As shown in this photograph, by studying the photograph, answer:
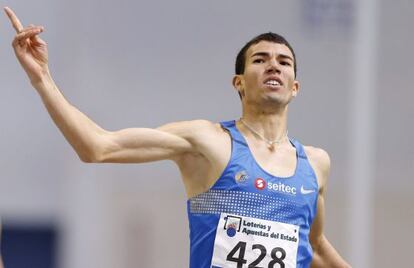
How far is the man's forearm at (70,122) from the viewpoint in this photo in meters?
5.53

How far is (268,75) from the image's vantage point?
20.8 feet

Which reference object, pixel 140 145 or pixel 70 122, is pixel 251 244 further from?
pixel 70 122

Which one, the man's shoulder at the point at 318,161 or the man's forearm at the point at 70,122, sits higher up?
the man's shoulder at the point at 318,161

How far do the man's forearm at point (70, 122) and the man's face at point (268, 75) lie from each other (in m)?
1.02

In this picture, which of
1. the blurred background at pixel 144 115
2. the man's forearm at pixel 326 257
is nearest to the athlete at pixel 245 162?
the man's forearm at pixel 326 257

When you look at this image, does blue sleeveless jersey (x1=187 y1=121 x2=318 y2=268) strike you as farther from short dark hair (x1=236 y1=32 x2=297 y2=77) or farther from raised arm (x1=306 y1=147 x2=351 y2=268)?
short dark hair (x1=236 y1=32 x2=297 y2=77)

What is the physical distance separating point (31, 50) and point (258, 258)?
148 cm

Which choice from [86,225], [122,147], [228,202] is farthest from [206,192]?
[86,225]

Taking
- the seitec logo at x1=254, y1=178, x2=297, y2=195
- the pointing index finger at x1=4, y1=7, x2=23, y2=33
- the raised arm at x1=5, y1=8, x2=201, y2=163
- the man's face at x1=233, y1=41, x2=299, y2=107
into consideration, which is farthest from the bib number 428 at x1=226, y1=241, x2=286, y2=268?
the pointing index finger at x1=4, y1=7, x2=23, y2=33

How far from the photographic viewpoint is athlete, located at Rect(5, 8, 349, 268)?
5863 millimetres

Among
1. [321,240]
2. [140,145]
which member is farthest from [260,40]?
[321,240]

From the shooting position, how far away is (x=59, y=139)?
14656 mm

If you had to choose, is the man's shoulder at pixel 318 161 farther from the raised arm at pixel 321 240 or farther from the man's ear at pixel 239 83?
the man's ear at pixel 239 83

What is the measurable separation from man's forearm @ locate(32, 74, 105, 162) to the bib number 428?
0.84m
